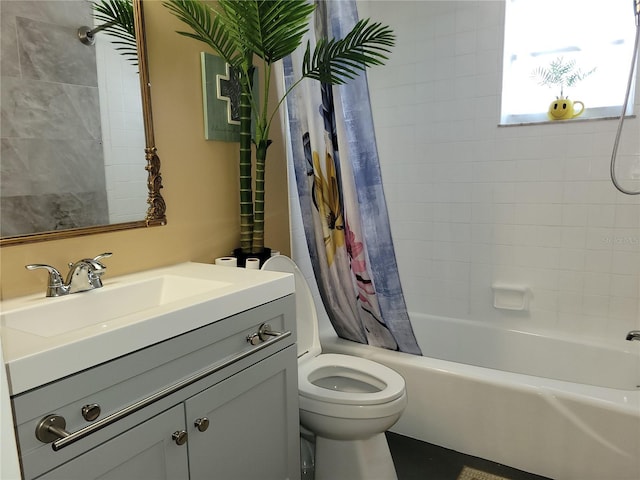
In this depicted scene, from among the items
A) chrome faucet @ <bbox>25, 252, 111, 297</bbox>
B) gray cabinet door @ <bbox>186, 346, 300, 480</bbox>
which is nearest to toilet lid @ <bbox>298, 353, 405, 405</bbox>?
gray cabinet door @ <bbox>186, 346, 300, 480</bbox>

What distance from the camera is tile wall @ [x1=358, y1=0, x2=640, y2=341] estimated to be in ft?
7.76

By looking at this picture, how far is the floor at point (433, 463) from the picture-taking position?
1887 millimetres

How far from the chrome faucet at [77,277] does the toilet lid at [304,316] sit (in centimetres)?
74

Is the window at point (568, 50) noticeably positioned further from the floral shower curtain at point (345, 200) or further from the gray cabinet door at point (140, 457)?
the gray cabinet door at point (140, 457)

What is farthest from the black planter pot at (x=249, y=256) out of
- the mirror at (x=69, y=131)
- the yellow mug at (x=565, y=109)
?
the yellow mug at (x=565, y=109)

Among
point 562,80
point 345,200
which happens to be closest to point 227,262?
point 345,200

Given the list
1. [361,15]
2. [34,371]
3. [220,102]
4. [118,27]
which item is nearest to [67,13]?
[118,27]

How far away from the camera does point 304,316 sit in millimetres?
1986

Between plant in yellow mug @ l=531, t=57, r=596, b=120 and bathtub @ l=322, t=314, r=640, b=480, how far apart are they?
3.80ft

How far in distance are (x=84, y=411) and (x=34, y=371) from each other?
14 cm

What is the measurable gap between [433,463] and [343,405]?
2.08ft

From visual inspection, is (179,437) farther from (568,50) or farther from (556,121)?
(568,50)

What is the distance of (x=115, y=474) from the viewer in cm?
100

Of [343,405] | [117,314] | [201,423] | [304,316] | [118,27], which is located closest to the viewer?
A: [201,423]
